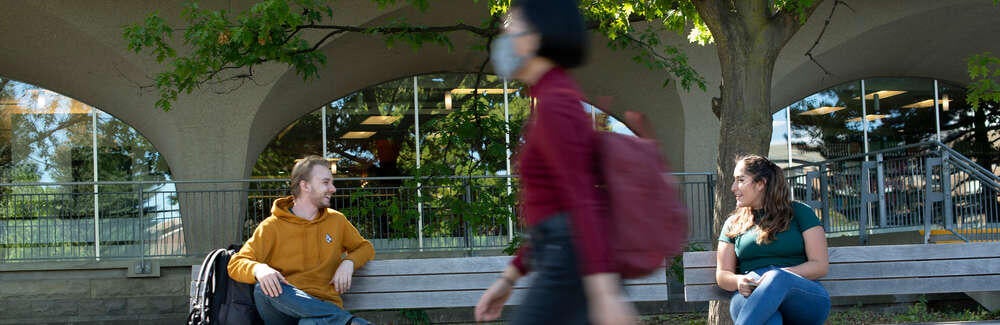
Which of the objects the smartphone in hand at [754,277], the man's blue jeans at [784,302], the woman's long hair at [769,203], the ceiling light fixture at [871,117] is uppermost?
the ceiling light fixture at [871,117]

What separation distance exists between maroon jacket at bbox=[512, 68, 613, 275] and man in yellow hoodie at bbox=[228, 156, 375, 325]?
2762 millimetres

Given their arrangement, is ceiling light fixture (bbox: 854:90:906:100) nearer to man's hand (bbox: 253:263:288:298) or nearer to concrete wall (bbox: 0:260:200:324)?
concrete wall (bbox: 0:260:200:324)

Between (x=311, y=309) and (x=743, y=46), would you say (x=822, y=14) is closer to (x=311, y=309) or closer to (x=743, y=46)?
(x=743, y=46)

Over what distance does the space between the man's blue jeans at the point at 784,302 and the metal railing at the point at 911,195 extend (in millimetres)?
7267

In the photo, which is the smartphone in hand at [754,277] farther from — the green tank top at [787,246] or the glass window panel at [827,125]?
the glass window panel at [827,125]

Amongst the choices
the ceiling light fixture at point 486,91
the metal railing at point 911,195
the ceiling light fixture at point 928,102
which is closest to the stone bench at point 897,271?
the metal railing at point 911,195

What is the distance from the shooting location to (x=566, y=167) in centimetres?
227

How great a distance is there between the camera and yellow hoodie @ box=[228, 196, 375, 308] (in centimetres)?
505

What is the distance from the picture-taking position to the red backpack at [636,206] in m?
2.25

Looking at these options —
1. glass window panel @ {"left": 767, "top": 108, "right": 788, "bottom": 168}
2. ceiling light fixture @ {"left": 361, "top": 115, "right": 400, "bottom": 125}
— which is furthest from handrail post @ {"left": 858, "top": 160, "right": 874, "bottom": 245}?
ceiling light fixture @ {"left": 361, "top": 115, "right": 400, "bottom": 125}

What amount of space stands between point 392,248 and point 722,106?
6484 mm

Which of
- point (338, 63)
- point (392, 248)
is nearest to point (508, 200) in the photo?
point (392, 248)

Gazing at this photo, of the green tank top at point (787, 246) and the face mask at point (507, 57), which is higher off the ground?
the face mask at point (507, 57)

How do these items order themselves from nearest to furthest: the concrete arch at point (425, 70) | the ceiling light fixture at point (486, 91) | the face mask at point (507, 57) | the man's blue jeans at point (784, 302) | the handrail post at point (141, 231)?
1. the face mask at point (507, 57)
2. the man's blue jeans at point (784, 302)
3. the handrail post at point (141, 231)
4. the concrete arch at point (425, 70)
5. the ceiling light fixture at point (486, 91)
